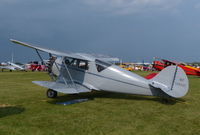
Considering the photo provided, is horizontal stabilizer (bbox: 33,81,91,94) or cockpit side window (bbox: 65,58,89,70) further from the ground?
cockpit side window (bbox: 65,58,89,70)

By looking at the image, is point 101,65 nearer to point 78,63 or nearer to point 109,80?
point 109,80

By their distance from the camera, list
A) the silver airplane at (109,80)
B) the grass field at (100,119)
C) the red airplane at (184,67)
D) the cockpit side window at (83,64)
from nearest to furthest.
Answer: the grass field at (100,119)
the silver airplane at (109,80)
the cockpit side window at (83,64)
the red airplane at (184,67)

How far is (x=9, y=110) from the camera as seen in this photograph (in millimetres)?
6121

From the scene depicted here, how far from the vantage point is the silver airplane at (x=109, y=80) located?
6.99 meters

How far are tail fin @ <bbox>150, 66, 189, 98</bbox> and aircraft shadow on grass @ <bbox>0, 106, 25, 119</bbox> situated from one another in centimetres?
484

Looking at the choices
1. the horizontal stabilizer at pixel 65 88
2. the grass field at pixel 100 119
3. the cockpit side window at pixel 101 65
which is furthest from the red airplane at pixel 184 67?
the horizontal stabilizer at pixel 65 88

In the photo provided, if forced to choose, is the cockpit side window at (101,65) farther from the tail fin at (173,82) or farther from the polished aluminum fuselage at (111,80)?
the tail fin at (173,82)

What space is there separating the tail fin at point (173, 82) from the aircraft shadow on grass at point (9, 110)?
4.84 m

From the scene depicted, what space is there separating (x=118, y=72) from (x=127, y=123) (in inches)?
126

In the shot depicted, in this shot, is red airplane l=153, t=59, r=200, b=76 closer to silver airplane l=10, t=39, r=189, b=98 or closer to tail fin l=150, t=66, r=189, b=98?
tail fin l=150, t=66, r=189, b=98

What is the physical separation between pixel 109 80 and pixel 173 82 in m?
2.53

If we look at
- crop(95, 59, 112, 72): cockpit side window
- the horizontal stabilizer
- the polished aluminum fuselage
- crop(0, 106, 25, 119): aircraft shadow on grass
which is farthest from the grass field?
crop(95, 59, 112, 72): cockpit side window

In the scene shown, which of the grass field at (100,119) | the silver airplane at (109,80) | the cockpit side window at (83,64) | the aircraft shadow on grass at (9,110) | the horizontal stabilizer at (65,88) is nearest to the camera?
the grass field at (100,119)

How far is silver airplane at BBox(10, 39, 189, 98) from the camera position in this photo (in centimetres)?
699
